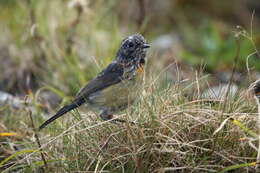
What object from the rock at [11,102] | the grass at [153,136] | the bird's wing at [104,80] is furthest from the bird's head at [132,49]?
the rock at [11,102]

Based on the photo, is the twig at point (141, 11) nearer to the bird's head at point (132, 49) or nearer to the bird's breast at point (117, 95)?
the bird's head at point (132, 49)

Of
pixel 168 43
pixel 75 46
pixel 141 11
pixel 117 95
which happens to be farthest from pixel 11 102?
pixel 168 43

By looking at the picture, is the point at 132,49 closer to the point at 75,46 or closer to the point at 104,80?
the point at 104,80

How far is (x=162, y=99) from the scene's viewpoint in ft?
12.6

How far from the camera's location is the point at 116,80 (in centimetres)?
444

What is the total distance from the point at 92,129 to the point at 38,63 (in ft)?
10.5

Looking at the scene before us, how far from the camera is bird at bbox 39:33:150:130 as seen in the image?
14.0 feet

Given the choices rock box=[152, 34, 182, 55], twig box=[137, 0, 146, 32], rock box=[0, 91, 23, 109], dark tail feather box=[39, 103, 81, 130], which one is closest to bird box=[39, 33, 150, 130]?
dark tail feather box=[39, 103, 81, 130]

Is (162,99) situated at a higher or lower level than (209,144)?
higher

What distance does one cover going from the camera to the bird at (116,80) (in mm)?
4270

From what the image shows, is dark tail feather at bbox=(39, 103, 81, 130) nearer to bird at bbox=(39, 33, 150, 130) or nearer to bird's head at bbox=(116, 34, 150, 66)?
bird at bbox=(39, 33, 150, 130)

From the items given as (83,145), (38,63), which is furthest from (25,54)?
(83,145)

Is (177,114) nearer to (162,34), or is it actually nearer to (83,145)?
(83,145)

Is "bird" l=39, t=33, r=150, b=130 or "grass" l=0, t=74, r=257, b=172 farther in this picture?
"bird" l=39, t=33, r=150, b=130
